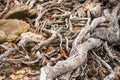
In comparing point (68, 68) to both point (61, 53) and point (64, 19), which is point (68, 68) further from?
point (64, 19)

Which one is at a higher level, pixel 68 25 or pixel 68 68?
pixel 68 25

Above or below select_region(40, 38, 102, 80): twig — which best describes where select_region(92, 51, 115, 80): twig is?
below

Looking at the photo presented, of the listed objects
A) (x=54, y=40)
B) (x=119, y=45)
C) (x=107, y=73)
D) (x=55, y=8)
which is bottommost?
(x=107, y=73)

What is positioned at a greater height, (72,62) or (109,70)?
(72,62)

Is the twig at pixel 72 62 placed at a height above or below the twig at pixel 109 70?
above

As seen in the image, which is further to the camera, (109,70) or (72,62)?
(109,70)

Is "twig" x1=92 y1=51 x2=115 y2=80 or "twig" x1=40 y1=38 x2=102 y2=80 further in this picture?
"twig" x1=92 y1=51 x2=115 y2=80

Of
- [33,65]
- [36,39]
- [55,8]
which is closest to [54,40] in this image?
[36,39]

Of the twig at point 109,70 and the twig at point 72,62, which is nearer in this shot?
the twig at point 72,62

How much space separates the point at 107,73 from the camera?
5.60 m

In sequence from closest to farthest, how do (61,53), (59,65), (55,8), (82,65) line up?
(59,65) → (82,65) → (61,53) → (55,8)

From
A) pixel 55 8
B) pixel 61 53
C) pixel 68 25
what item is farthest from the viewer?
pixel 55 8

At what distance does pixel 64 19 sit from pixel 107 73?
7.22 feet

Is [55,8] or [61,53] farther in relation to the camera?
[55,8]
